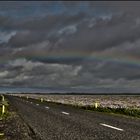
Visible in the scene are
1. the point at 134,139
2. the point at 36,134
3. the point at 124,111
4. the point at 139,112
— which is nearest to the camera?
the point at 134,139

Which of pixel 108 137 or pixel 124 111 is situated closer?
pixel 108 137

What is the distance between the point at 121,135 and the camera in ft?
42.9

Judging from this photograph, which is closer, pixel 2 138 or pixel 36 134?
pixel 2 138

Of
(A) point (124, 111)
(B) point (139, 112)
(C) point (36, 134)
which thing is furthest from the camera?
(A) point (124, 111)

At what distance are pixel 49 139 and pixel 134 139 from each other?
9.65 ft

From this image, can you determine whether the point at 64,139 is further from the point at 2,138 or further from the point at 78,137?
the point at 2,138

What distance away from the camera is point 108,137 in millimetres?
12484

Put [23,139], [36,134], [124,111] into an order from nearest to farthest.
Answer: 1. [23,139]
2. [36,134]
3. [124,111]

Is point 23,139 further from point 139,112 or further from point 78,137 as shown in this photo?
point 139,112

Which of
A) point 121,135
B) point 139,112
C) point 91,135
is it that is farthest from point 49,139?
point 139,112

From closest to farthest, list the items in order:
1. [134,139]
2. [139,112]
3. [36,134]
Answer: [134,139] < [36,134] < [139,112]

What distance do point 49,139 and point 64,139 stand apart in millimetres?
540

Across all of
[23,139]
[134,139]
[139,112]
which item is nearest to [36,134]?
[23,139]

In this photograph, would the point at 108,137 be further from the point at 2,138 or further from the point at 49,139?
the point at 2,138
